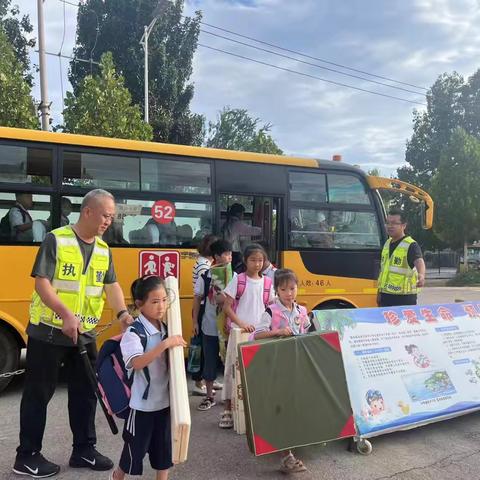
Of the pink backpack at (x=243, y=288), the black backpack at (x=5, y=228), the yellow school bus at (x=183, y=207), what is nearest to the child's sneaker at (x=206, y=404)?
the pink backpack at (x=243, y=288)

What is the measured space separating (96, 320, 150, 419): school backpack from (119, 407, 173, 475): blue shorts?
0.08 m

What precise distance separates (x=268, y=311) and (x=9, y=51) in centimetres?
1130

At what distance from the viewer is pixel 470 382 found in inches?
173

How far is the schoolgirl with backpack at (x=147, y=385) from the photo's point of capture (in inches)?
105

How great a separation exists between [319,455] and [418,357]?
127 centimetres

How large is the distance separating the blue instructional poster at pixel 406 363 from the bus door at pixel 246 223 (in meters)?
2.23

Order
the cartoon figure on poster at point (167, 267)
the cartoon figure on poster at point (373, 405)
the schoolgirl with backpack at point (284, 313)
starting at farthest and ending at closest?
the cartoon figure on poster at point (167, 267)
the cartoon figure on poster at point (373, 405)
the schoolgirl with backpack at point (284, 313)

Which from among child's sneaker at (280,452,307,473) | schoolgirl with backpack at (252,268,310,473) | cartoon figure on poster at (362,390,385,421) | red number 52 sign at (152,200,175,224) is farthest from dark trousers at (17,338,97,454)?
red number 52 sign at (152,200,175,224)

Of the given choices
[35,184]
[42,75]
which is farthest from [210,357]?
[42,75]

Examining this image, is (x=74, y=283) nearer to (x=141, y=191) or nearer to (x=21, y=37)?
(x=141, y=191)

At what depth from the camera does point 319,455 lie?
3664 mm

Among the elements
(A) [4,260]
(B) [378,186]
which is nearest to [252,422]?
(A) [4,260]

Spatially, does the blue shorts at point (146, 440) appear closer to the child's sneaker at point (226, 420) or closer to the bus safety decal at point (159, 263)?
the child's sneaker at point (226, 420)

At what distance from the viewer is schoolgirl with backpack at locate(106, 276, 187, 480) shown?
266 cm
